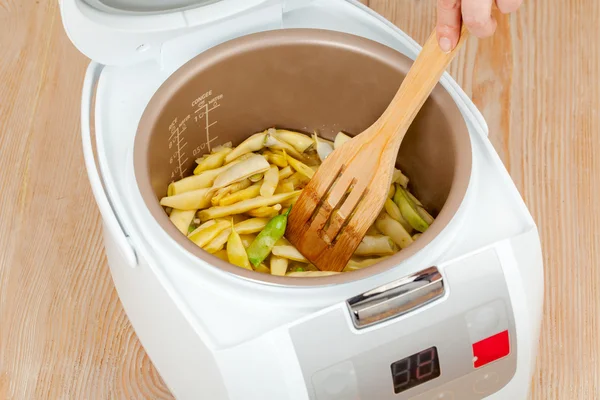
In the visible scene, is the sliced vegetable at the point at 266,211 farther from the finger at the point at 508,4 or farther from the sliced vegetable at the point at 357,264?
the finger at the point at 508,4

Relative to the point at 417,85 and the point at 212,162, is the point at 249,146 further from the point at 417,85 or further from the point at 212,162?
the point at 417,85

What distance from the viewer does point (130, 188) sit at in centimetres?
86

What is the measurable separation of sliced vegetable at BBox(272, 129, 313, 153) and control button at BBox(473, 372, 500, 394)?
0.41 m

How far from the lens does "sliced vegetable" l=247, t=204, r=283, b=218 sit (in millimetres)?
982

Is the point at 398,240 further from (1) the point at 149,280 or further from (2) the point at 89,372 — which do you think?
(2) the point at 89,372

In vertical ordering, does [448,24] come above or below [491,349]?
above

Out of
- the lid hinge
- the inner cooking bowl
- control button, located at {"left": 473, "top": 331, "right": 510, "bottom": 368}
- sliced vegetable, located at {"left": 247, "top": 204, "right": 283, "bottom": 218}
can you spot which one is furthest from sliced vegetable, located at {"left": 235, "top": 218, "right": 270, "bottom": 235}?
control button, located at {"left": 473, "top": 331, "right": 510, "bottom": 368}

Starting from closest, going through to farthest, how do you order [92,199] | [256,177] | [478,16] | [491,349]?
[478,16]
[491,349]
[256,177]
[92,199]

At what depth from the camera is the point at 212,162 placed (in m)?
1.03

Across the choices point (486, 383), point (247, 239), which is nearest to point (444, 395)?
point (486, 383)

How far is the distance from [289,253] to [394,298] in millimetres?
244

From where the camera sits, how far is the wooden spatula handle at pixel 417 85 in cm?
80

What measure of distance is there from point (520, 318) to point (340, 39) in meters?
0.41

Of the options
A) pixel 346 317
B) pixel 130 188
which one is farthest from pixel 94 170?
pixel 346 317
